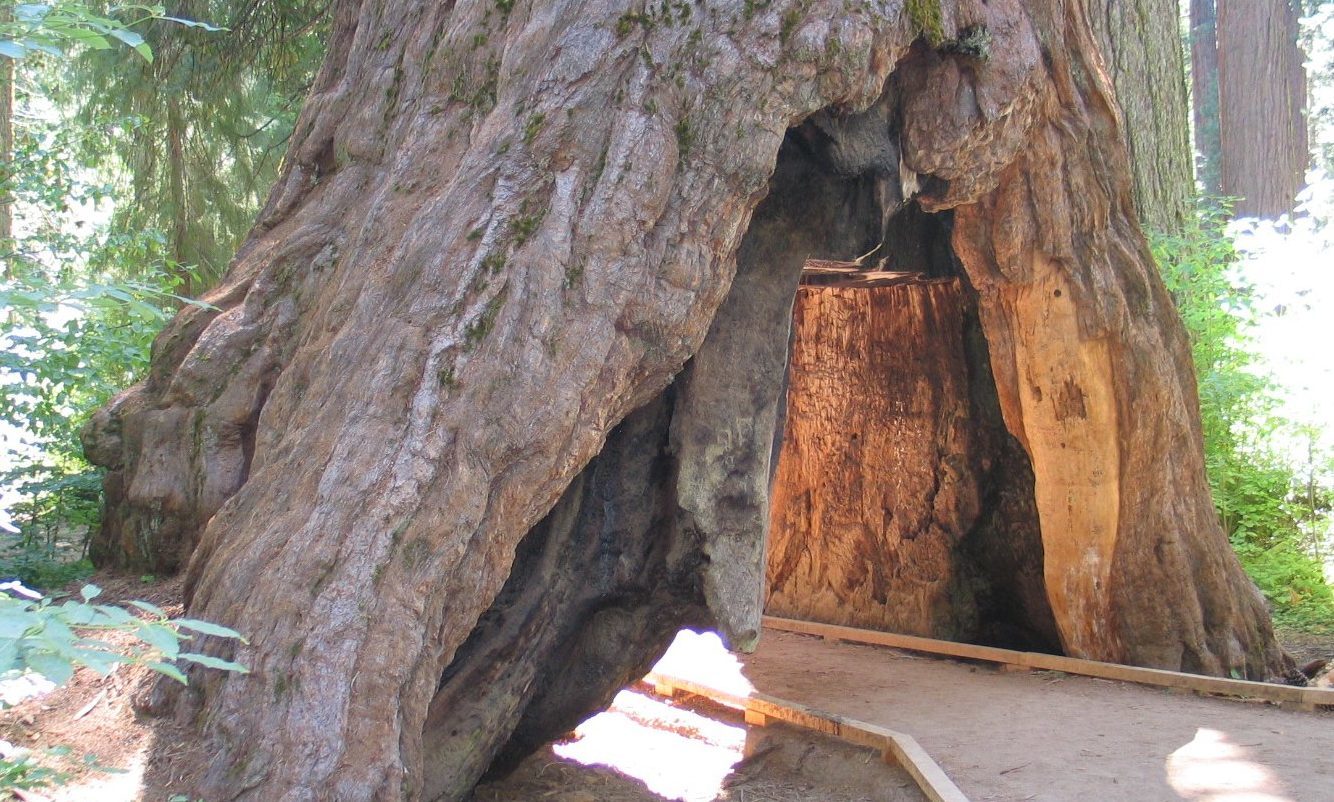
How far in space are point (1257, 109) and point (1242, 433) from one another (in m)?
8.68

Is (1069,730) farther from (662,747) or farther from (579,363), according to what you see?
(579,363)

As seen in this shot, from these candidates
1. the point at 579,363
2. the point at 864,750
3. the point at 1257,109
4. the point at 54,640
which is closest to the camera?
the point at 54,640

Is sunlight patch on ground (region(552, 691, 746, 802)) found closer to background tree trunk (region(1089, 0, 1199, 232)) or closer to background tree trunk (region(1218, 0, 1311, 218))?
background tree trunk (region(1089, 0, 1199, 232))

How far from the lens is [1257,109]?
1584cm

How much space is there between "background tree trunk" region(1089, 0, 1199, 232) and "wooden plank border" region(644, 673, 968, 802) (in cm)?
504

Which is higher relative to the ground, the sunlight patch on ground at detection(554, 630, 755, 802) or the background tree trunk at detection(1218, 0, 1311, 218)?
the background tree trunk at detection(1218, 0, 1311, 218)

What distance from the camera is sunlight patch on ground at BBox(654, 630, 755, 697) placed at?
21.5 ft

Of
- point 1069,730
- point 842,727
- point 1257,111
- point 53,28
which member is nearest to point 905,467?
point 1069,730

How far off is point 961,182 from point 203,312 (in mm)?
3804

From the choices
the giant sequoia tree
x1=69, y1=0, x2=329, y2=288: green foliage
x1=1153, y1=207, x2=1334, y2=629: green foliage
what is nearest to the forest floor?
the giant sequoia tree

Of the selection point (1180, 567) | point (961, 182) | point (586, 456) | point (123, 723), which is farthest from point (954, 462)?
point (123, 723)

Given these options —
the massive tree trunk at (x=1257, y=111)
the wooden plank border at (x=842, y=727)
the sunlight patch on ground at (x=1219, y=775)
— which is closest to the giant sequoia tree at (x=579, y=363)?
the wooden plank border at (x=842, y=727)

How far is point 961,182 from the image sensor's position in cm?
531

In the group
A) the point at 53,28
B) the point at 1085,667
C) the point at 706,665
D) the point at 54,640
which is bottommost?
the point at 706,665
